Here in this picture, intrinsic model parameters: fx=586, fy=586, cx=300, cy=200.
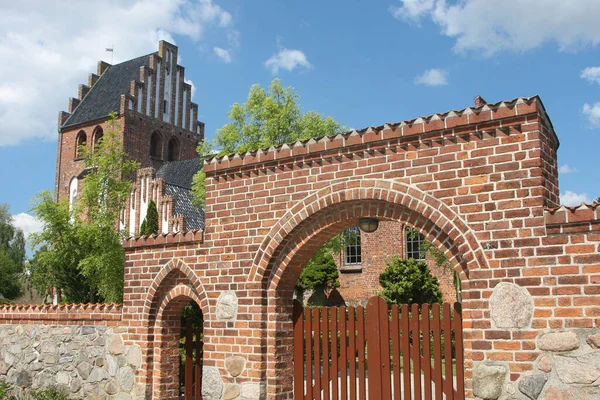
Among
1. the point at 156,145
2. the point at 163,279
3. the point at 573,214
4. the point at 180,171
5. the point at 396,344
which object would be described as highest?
the point at 156,145

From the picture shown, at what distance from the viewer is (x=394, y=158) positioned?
619 cm

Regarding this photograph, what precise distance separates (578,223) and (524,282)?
0.70m

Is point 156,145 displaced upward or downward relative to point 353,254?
upward

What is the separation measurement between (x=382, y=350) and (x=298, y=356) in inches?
45.6

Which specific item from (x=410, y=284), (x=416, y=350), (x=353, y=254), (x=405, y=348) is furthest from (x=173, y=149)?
(x=416, y=350)

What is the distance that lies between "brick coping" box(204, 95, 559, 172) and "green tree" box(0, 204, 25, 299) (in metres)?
33.6

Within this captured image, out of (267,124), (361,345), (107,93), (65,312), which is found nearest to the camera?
(361,345)

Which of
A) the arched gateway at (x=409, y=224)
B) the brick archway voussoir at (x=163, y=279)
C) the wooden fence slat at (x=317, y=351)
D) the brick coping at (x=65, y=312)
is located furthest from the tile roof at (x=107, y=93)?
the wooden fence slat at (x=317, y=351)

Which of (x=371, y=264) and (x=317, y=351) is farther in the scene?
(x=371, y=264)

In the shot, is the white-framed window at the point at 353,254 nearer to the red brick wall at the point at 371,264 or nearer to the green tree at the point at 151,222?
the red brick wall at the point at 371,264

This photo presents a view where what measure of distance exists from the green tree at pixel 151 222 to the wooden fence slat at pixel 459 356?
18828mm

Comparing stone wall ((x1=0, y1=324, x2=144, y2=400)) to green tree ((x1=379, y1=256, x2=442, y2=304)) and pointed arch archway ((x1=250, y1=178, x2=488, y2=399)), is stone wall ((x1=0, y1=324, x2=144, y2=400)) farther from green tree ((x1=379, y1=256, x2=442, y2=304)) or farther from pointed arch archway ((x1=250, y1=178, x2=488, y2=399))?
green tree ((x1=379, y1=256, x2=442, y2=304))

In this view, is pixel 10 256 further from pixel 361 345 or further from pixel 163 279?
pixel 361 345

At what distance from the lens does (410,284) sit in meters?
20.9
